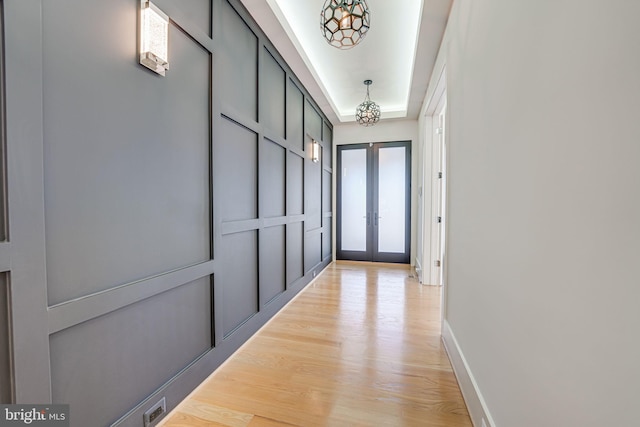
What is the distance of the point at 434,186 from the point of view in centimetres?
385

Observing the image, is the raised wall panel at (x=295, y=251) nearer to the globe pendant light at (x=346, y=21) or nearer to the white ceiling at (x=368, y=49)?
the white ceiling at (x=368, y=49)

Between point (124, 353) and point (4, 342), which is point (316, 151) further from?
point (4, 342)

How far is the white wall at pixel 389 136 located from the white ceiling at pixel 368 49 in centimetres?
47

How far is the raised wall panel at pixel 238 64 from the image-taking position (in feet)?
6.75

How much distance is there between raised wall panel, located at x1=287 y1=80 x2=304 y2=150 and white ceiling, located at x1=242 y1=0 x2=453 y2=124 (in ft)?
0.66

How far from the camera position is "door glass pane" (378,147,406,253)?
540 cm

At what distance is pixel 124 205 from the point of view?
1.30 m

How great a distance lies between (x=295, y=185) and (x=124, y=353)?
8.43 feet

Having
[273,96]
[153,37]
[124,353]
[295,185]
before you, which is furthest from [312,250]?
[153,37]

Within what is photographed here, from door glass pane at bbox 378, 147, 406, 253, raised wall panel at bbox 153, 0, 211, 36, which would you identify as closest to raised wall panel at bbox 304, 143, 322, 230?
door glass pane at bbox 378, 147, 406, 253

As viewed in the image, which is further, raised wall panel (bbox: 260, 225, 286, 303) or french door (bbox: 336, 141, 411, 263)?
french door (bbox: 336, 141, 411, 263)

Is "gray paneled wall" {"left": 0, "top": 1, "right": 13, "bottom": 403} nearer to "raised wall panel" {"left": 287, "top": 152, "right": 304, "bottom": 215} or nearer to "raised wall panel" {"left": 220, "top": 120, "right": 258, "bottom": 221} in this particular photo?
"raised wall panel" {"left": 220, "top": 120, "right": 258, "bottom": 221}

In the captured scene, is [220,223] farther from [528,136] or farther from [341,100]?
[341,100]

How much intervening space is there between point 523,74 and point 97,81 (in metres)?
1.72
